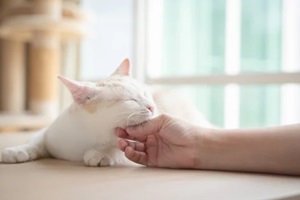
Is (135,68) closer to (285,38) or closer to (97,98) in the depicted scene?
(285,38)

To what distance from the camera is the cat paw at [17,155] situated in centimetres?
106

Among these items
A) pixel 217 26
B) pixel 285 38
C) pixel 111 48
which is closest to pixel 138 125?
pixel 285 38

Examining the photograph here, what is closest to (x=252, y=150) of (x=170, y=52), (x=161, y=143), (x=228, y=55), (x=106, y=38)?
(x=161, y=143)

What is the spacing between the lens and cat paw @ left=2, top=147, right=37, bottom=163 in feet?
3.48

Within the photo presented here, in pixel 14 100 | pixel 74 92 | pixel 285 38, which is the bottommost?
pixel 14 100

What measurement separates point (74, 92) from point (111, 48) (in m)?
2.16

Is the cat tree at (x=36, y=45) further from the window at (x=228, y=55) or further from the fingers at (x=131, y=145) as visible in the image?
the fingers at (x=131, y=145)

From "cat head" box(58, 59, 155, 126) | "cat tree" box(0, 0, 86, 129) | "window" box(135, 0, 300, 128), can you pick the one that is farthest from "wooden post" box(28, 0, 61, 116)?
"cat head" box(58, 59, 155, 126)

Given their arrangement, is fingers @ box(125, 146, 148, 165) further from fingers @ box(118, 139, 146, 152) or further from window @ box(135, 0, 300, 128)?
Result: window @ box(135, 0, 300, 128)

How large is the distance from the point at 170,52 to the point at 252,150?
210 centimetres

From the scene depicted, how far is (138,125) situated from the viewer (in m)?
0.99

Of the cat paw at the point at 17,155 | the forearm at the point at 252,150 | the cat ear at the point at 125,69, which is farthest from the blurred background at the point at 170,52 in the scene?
the cat paw at the point at 17,155

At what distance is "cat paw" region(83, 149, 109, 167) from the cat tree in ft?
5.01

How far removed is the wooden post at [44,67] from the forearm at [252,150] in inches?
71.4
